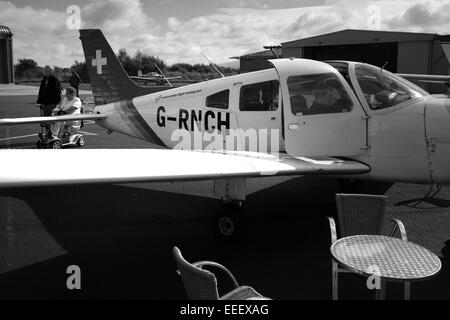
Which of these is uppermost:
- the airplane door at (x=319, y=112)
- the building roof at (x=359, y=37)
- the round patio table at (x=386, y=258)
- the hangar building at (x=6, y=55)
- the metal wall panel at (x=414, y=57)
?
the hangar building at (x=6, y=55)

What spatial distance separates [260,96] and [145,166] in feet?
7.91

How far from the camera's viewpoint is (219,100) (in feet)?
20.2

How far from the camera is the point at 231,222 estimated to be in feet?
15.4

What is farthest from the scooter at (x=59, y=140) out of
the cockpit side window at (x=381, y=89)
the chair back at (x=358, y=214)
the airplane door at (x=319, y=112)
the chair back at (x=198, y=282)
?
the chair back at (x=198, y=282)

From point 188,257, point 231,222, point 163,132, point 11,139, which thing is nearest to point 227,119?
point 163,132

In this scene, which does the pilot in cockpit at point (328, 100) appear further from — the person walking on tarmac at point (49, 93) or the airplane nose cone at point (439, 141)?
the person walking on tarmac at point (49, 93)

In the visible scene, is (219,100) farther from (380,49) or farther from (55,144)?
(380,49)

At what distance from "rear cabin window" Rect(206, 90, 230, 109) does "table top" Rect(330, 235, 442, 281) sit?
3.33 m

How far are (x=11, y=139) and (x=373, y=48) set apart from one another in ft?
87.7

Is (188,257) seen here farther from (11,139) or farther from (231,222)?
(11,139)

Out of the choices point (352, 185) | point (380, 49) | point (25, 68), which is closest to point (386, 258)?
point (352, 185)

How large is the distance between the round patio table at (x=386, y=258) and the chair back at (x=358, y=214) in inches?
21.5

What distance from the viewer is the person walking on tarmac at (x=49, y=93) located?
11414 millimetres

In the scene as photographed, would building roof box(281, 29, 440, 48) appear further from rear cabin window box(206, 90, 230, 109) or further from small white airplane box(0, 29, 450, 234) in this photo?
rear cabin window box(206, 90, 230, 109)
